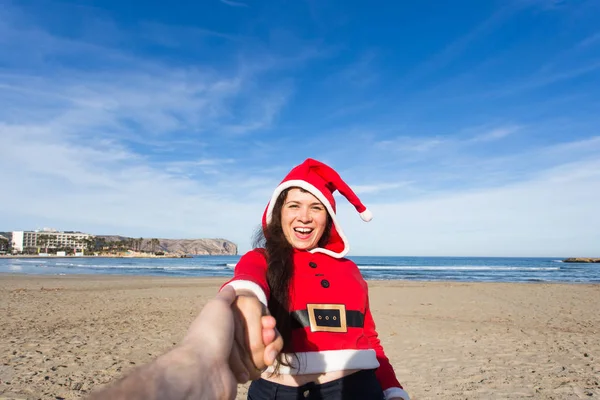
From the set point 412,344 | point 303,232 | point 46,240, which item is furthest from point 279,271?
point 46,240

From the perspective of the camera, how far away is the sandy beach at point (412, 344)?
5.45 meters

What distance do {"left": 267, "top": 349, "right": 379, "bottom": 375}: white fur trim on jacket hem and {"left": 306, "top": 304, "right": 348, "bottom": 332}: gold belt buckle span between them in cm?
10

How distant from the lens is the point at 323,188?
2232 mm

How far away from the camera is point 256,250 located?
204 cm

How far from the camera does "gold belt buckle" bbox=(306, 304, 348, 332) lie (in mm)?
1865

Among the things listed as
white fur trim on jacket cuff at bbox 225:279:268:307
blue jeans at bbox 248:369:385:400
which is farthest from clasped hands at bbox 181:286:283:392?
blue jeans at bbox 248:369:385:400

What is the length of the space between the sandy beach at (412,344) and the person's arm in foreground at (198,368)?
4891 millimetres

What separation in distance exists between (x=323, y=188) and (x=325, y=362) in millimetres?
899

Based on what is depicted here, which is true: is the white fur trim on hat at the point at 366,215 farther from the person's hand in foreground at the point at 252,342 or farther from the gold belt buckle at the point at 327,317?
the person's hand in foreground at the point at 252,342

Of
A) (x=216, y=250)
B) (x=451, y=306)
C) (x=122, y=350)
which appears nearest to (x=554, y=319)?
(x=451, y=306)

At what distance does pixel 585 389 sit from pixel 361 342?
5.26m

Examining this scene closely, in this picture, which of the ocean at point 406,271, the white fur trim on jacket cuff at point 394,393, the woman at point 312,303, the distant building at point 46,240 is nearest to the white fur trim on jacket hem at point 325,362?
the woman at point 312,303

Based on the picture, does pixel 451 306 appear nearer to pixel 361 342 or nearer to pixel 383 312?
pixel 383 312

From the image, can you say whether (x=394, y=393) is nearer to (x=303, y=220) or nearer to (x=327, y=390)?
(x=327, y=390)
